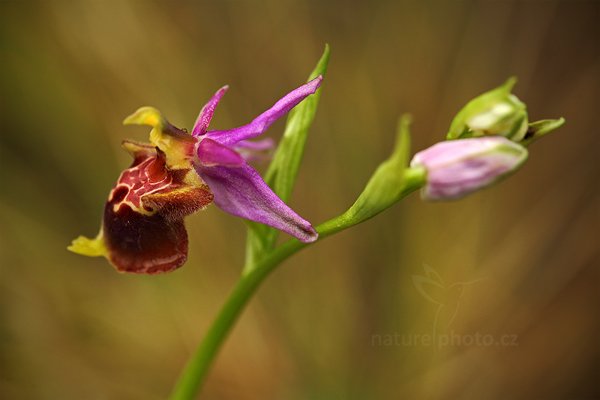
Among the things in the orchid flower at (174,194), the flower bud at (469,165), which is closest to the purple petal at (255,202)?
the orchid flower at (174,194)

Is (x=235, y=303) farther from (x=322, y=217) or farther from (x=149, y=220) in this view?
(x=322, y=217)

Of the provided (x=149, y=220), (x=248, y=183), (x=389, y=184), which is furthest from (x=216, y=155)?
(x=389, y=184)

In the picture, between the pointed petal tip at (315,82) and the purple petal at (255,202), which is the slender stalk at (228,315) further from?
the pointed petal tip at (315,82)

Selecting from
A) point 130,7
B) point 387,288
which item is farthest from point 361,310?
point 130,7

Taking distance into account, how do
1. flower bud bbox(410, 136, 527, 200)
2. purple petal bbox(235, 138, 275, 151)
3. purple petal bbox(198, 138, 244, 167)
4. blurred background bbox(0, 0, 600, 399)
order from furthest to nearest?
blurred background bbox(0, 0, 600, 399) → purple petal bbox(235, 138, 275, 151) → purple petal bbox(198, 138, 244, 167) → flower bud bbox(410, 136, 527, 200)

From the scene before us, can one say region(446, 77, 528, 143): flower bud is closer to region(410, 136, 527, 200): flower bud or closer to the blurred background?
region(410, 136, 527, 200): flower bud

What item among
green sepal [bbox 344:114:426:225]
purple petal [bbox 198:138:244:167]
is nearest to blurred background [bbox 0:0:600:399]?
green sepal [bbox 344:114:426:225]

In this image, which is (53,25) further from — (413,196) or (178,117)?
(413,196)
